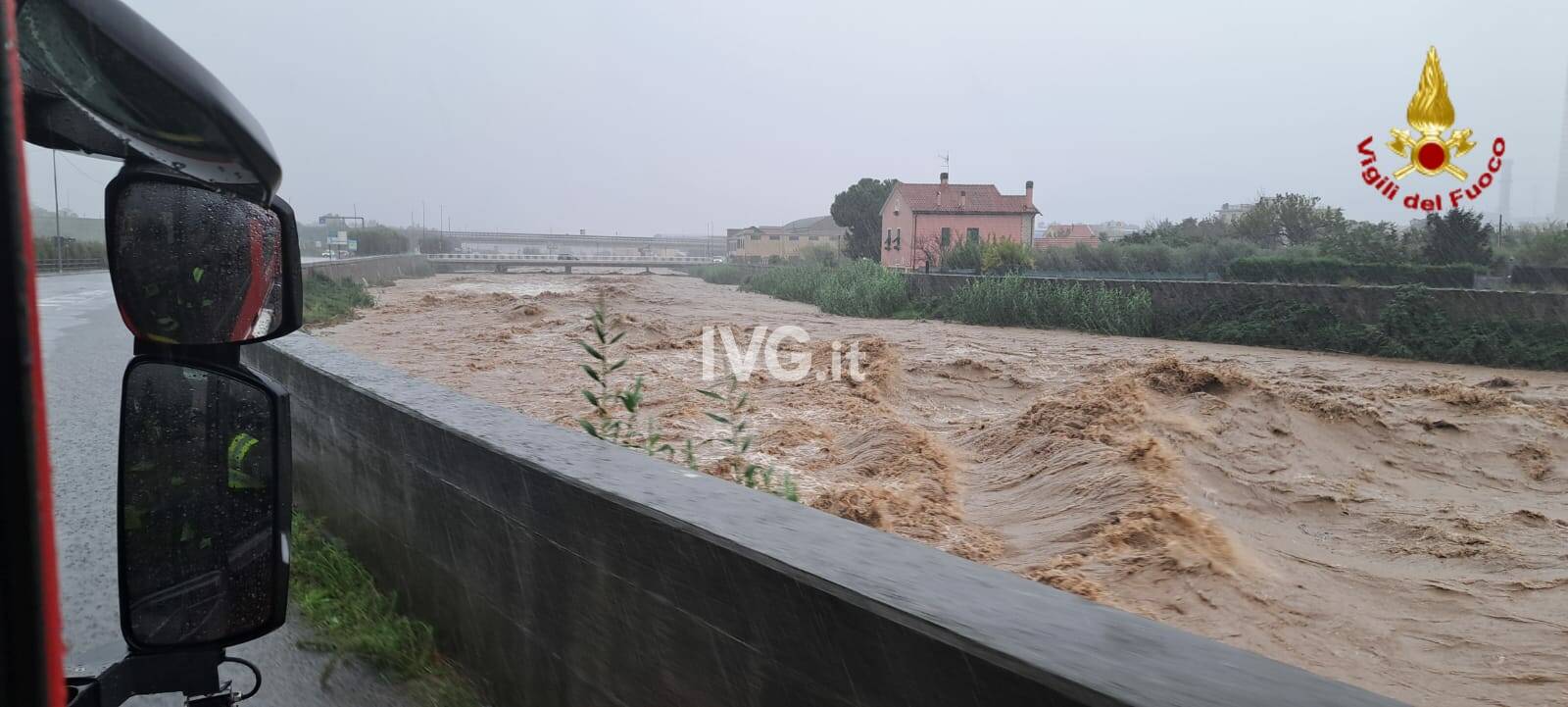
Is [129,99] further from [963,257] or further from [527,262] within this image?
[527,262]

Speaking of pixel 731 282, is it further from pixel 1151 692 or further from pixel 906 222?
pixel 1151 692

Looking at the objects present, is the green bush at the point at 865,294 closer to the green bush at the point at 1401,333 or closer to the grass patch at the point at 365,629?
the green bush at the point at 1401,333

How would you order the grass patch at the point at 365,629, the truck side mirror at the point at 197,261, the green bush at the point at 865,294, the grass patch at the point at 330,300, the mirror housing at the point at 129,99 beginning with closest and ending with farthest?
the mirror housing at the point at 129,99
the truck side mirror at the point at 197,261
the grass patch at the point at 365,629
the grass patch at the point at 330,300
the green bush at the point at 865,294

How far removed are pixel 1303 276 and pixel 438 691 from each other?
22.3 meters

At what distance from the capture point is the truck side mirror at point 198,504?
1.58 metres

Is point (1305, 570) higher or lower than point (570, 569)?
lower

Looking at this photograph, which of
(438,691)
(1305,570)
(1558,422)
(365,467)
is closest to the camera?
(438,691)

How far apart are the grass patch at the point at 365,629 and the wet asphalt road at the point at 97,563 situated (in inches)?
2.4

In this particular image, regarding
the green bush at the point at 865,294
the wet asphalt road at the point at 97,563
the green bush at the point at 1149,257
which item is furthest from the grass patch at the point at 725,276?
the wet asphalt road at the point at 97,563

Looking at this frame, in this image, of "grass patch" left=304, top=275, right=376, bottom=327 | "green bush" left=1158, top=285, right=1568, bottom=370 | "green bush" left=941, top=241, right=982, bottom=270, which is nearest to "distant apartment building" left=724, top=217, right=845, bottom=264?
"green bush" left=941, top=241, right=982, bottom=270

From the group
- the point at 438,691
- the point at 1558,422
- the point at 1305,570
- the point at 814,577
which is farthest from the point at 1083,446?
the point at 814,577

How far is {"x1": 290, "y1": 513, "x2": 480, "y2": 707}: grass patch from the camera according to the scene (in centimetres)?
342

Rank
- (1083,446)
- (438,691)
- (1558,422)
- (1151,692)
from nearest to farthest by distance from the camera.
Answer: (1151,692)
(438,691)
(1083,446)
(1558,422)

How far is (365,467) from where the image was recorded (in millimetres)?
4188
